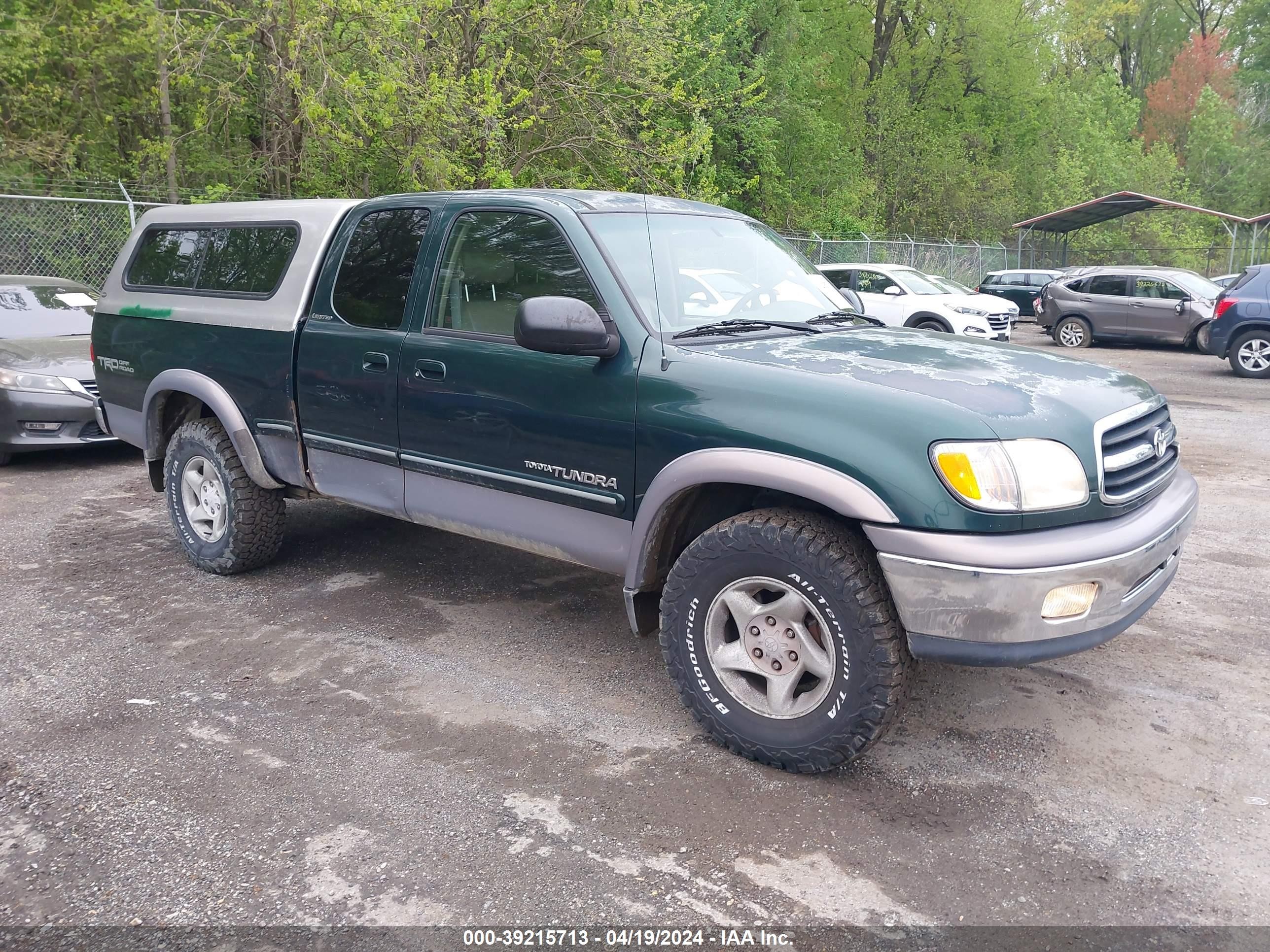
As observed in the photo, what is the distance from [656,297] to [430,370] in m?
1.05

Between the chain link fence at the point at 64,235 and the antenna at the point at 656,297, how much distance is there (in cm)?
998

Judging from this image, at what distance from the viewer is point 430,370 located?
13.6 feet

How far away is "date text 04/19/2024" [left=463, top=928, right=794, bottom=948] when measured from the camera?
251 centimetres

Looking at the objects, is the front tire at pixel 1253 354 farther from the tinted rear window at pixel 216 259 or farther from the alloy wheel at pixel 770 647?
the tinted rear window at pixel 216 259

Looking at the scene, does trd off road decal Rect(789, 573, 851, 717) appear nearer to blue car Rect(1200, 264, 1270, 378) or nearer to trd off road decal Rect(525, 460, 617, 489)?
trd off road decal Rect(525, 460, 617, 489)

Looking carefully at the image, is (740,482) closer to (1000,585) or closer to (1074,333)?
(1000,585)

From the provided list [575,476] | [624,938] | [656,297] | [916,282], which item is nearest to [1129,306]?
[916,282]

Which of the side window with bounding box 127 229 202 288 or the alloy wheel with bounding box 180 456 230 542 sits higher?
the side window with bounding box 127 229 202 288

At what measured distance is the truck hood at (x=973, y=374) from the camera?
3.10 m

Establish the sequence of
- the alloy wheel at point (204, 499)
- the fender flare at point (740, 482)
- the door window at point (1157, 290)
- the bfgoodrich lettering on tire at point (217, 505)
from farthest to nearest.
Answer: the door window at point (1157, 290), the alloy wheel at point (204, 499), the bfgoodrich lettering on tire at point (217, 505), the fender flare at point (740, 482)

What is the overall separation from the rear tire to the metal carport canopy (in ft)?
28.8

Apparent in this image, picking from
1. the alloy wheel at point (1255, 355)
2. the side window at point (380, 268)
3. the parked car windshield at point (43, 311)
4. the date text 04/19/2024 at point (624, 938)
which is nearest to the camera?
the date text 04/19/2024 at point (624, 938)

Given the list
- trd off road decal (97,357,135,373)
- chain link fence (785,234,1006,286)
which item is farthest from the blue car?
trd off road decal (97,357,135,373)

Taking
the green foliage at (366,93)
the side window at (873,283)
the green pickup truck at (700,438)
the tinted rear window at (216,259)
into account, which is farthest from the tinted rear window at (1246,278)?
the tinted rear window at (216,259)
